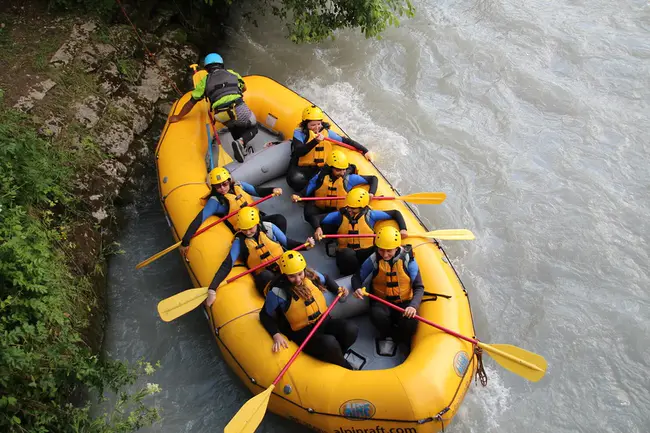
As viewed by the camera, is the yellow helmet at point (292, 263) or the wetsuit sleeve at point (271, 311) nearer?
the yellow helmet at point (292, 263)

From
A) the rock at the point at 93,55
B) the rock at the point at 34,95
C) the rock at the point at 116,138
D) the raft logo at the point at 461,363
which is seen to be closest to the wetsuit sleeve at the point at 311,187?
the raft logo at the point at 461,363

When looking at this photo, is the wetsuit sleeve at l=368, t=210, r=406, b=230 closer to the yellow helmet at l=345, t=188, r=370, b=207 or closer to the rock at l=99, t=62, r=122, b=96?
the yellow helmet at l=345, t=188, r=370, b=207

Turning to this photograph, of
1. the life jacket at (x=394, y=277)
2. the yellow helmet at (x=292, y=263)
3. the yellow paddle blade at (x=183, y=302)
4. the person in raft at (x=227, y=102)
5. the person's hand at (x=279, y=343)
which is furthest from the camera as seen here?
the person in raft at (x=227, y=102)

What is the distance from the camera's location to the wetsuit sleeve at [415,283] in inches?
161

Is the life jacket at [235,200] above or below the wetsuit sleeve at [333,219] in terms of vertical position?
below

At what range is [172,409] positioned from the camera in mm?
4574

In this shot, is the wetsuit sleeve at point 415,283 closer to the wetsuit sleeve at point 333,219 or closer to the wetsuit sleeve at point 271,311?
the wetsuit sleeve at point 333,219

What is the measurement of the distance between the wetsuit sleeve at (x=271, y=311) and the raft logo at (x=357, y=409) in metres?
0.73

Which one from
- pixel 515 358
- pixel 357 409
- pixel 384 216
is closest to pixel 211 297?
pixel 357 409

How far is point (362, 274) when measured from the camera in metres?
4.27

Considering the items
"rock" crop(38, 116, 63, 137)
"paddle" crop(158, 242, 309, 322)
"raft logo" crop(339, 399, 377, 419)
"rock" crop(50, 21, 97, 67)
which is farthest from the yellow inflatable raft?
"rock" crop(50, 21, 97, 67)

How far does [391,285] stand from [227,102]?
8.49 ft

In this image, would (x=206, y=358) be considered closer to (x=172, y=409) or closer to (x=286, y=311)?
(x=172, y=409)

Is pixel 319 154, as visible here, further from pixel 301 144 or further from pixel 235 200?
pixel 235 200
